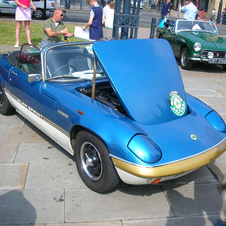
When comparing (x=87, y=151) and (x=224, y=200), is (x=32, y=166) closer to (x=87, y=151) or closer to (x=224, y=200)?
(x=87, y=151)

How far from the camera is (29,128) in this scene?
485 cm

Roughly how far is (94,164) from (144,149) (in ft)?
2.20

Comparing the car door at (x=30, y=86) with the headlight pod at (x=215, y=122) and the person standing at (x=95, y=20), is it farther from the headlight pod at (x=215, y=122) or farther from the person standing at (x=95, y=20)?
the person standing at (x=95, y=20)

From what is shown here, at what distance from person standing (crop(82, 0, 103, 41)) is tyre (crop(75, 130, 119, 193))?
15.5 ft

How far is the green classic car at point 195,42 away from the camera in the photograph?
28.3 ft

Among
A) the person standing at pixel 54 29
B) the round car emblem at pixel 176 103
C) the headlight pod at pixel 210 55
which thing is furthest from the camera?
the headlight pod at pixel 210 55

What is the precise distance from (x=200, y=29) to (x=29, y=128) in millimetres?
7242

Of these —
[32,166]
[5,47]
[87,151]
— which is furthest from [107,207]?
[5,47]

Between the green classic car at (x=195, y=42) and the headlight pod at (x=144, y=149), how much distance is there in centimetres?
624

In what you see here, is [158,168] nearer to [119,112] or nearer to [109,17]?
[119,112]

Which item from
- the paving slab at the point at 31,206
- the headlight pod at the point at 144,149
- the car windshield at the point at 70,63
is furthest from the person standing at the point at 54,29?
the headlight pod at the point at 144,149

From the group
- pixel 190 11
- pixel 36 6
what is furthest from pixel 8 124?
pixel 36 6

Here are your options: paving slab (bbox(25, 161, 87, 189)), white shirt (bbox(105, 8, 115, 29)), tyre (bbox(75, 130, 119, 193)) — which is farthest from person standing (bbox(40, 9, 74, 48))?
tyre (bbox(75, 130, 119, 193))

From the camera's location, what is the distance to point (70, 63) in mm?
4250
